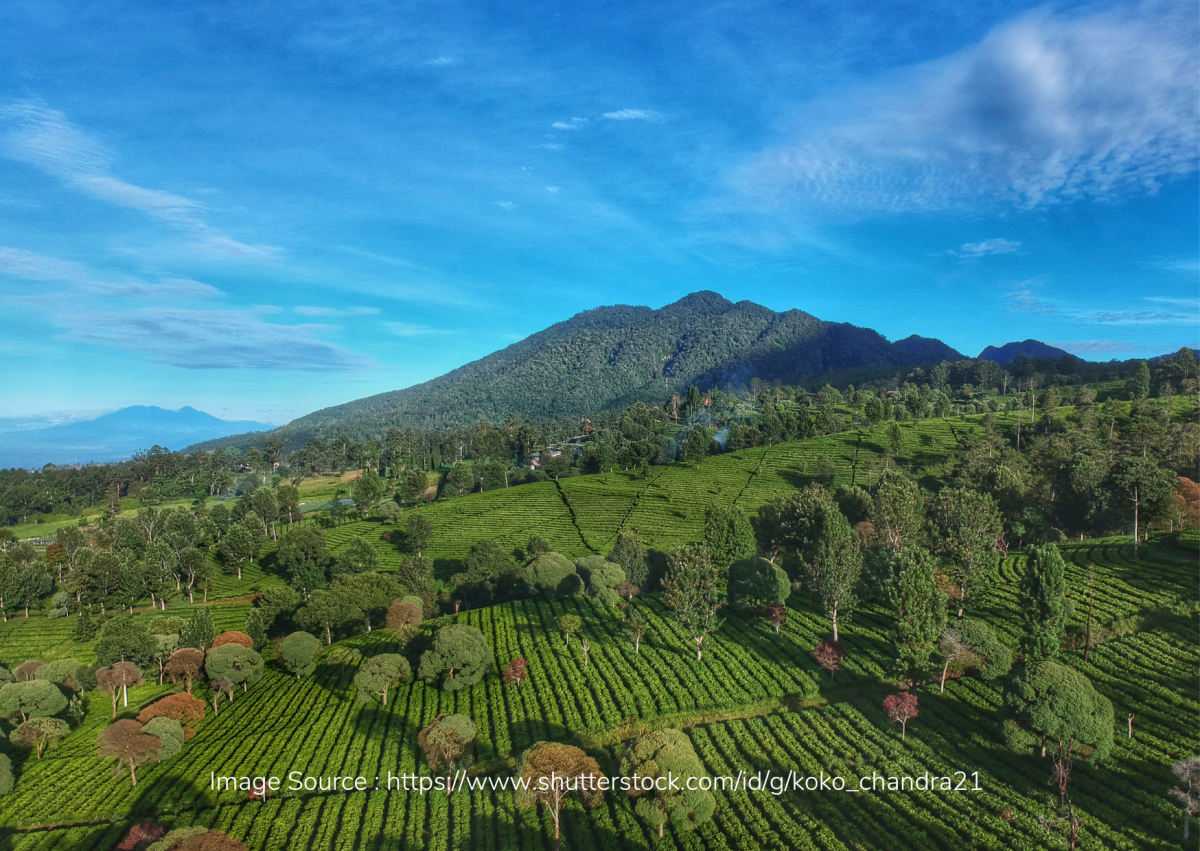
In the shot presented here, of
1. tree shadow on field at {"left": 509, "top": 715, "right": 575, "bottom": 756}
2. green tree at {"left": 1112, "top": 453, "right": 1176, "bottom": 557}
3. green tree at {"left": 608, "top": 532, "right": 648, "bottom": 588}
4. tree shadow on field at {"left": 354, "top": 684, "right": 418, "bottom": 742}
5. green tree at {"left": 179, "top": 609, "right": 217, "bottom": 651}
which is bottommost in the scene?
tree shadow on field at {"left": 354, "top": 684, "right": 418, "bottom": 742}

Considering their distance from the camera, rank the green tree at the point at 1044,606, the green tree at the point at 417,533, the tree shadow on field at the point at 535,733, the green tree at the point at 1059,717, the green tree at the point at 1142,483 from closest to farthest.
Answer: the green tree at the point at 1059,717, the tree shadow on field at the point at 535,733, the green tree at the point at 1044,606, the green tree at the point at 1142,483, the green tree at the point at 417,533

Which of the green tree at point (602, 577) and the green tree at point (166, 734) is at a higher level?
the green tree at point (602, 577)

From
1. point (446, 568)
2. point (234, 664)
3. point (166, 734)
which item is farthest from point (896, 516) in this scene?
point (166, 734)

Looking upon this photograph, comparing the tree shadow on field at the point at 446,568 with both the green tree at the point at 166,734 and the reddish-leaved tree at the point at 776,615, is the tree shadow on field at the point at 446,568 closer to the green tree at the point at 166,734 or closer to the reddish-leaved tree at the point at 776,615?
the green tree at the point at 166,734

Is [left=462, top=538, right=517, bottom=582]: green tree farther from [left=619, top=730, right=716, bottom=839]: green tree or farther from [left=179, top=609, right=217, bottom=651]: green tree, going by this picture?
[left=619, top=730, right=716, bottom=839]: green tree

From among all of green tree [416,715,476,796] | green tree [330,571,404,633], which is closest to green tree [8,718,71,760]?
green tree [330,571,404,633]

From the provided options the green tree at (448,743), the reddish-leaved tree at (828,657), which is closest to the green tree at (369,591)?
the green tree at (448,743)

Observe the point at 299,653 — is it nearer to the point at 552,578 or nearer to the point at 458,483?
the point at 552,578
